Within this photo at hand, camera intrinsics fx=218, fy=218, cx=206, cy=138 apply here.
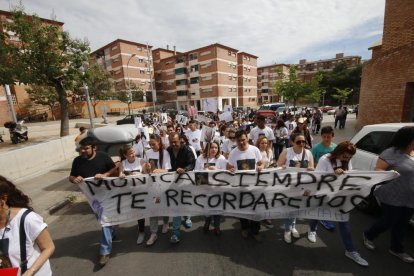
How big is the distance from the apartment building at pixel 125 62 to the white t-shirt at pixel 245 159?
47074 mm

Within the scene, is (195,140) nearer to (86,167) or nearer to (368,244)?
(86,167)

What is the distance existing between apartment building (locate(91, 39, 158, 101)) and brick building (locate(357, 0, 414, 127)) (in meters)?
43.7

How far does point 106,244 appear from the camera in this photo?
11.2 ft

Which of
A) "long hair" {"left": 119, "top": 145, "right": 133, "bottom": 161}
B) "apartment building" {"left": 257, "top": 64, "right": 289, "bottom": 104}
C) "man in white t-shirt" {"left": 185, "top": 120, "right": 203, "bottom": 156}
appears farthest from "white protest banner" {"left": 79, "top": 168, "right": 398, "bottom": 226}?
"apartment building" {"left": 257, "top": 64, "right": 289, "bottom": 104}

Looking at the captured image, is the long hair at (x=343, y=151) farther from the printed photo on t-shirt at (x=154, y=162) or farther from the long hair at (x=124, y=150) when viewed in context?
the long hair at (x=124, y=150)

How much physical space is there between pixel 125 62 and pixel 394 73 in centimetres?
4895

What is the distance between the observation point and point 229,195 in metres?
3.60

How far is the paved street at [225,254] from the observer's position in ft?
9.97

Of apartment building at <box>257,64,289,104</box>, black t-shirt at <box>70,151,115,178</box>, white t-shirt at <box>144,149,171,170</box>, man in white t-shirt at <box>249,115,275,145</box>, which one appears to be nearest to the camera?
black t-shirt at <box>70,151,115,178</box>

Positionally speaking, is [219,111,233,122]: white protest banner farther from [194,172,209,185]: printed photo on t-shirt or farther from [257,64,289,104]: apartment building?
[257,64,289,104]: apartment building

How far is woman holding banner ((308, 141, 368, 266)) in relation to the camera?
3.08 metres

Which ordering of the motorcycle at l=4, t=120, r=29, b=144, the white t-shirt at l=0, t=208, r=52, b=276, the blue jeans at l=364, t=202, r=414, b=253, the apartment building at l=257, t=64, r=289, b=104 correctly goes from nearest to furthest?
1. the white t-shirt at l=0, t=208, r=52, b=276
2. the blue jeans at l=364, t=202, r=414, b=253
3. the motorcycle at l=4, t=120, r=29, b=144
4. the apartment building at l=257, t=64, r=289, b=104

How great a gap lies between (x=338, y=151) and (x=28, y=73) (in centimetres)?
1429

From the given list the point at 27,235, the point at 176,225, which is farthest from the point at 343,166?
the point at 27,235
